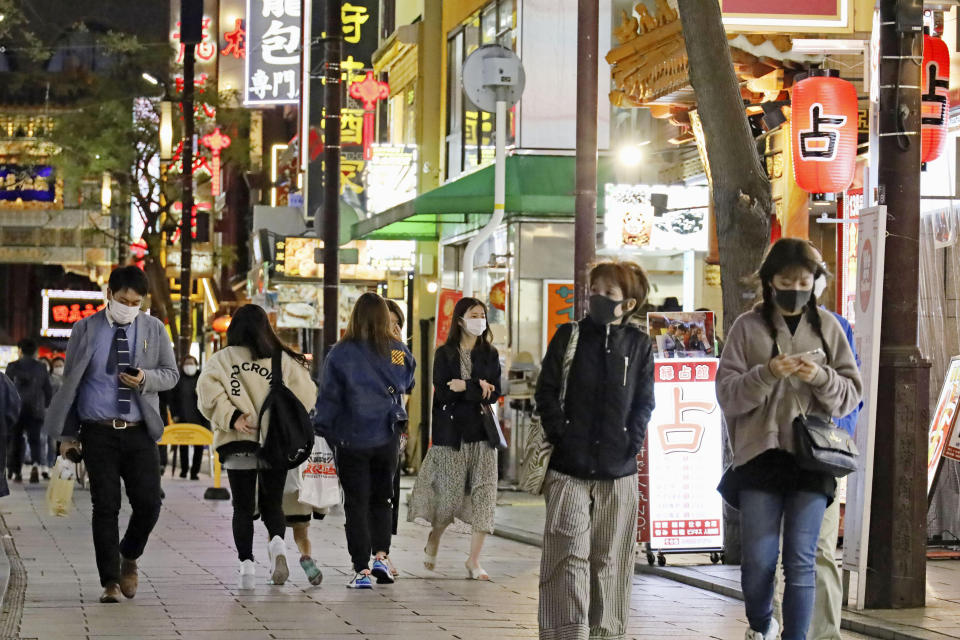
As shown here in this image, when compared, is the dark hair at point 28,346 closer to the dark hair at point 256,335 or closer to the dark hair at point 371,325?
the dark hair at point 256,335

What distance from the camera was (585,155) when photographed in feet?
52.7

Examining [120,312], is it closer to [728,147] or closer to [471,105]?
[728,147]

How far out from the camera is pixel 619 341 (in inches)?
305

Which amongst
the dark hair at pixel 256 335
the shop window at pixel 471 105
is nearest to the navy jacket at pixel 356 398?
the dark hair at pixel 256 335

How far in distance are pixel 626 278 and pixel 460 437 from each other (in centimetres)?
468

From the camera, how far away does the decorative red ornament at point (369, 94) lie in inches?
1206

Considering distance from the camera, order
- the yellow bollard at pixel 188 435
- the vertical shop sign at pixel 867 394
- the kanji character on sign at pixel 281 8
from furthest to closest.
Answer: the kanji character on sign at pixel 281 8, the yellow bollard at pixel 188 435, the vertical shop sign at pixel 867 394

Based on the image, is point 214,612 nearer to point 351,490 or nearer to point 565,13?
point 351,490

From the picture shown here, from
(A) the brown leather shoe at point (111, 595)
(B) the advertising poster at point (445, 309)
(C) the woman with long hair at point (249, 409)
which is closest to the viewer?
(A) the brown leather shoe at point (111, 595)

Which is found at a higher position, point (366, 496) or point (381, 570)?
point (366, 496)

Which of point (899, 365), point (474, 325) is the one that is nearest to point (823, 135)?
point (474, 325)

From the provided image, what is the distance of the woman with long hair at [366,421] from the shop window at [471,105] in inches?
489

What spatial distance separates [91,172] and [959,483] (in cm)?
3507

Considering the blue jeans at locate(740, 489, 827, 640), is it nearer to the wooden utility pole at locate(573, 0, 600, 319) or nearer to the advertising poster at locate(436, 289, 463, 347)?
the wooden utility pole at locate(573, 0, 600, 319)
